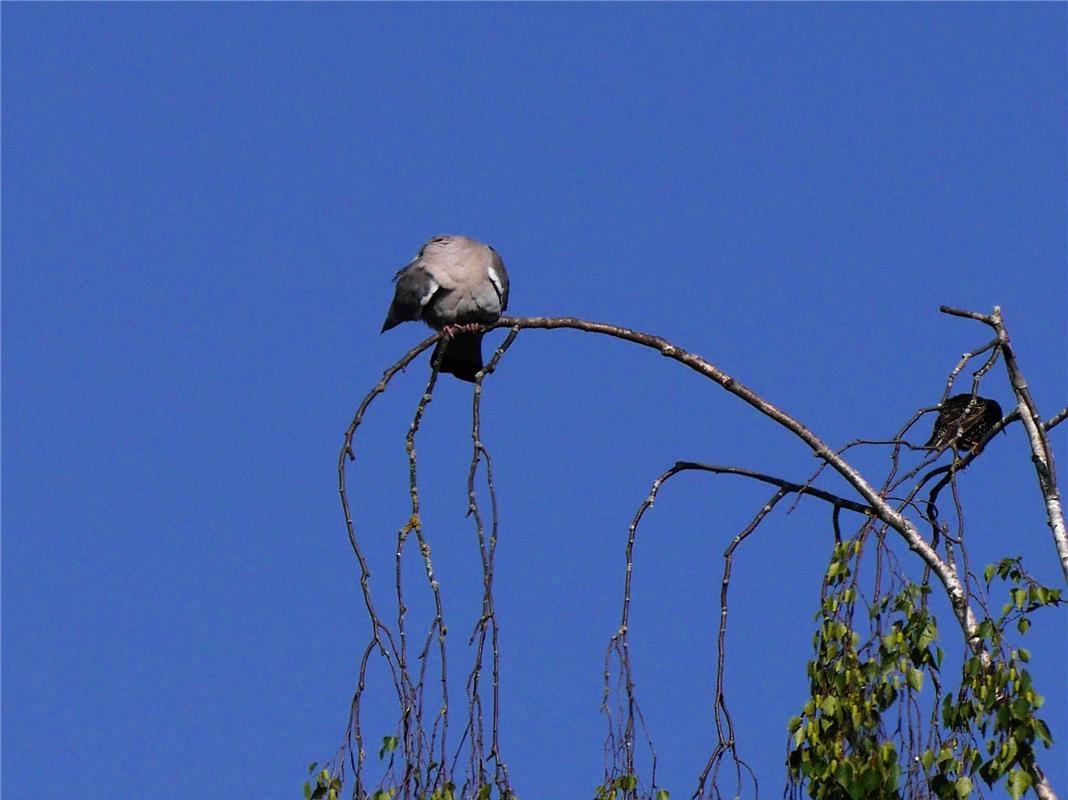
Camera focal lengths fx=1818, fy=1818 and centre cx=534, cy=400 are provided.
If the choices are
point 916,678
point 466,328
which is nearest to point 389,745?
point 916,678

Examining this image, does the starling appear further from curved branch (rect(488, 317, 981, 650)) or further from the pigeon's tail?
the pigeon's tail

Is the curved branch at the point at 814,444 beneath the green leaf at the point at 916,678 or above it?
above

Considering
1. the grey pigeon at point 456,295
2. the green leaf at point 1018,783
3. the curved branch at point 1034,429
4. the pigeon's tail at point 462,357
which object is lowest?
the green leaf at point 1018,783

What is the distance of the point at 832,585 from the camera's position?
17.2 feet

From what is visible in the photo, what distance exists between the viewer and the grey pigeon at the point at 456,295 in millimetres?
8539

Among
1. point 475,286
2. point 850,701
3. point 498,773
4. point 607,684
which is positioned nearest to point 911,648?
point 850,701

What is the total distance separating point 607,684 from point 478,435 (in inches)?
33.2

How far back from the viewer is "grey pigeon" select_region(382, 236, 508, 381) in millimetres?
8539

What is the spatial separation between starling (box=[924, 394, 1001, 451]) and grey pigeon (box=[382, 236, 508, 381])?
2.85m

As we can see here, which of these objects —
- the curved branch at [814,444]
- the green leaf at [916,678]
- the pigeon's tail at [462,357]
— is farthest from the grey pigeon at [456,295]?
the green leaf at [916,678]

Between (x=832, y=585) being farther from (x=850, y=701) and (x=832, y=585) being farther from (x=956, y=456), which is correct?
(x=956, y=456)

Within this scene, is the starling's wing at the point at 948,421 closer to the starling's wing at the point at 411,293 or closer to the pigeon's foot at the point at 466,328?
the pigeon's foot at the point at 466,328

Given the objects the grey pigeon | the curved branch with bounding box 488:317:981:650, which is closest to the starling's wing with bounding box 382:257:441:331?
the grey pigeon

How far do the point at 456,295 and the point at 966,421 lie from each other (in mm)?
3140
